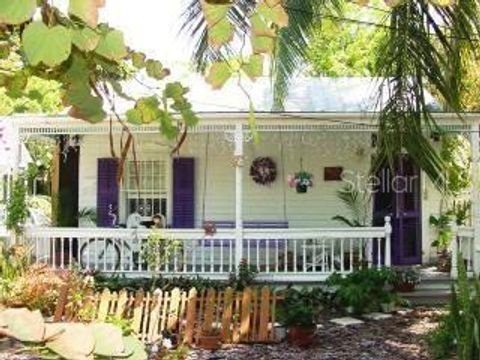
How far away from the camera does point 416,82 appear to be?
358 inches

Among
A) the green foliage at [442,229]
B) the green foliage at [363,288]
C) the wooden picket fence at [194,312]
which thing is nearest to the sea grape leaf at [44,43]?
the wooden picket fence at [194,312]

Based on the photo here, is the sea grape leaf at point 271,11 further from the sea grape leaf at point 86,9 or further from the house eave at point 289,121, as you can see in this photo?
the house eave at point 289,121

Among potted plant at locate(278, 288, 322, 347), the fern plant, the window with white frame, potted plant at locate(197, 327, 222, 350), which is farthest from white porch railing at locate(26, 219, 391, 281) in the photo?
potted plant at locate(197, 327, 222, 350)

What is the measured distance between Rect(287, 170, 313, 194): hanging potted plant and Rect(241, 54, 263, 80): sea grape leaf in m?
13.8

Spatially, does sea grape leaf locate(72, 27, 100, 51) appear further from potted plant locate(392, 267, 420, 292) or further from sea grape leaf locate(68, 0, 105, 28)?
potted plant locate(392, 267, 420, 292)

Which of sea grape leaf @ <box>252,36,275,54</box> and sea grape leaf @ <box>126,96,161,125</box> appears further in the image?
sea grape leaf @ <box>126,96,161,125</box>

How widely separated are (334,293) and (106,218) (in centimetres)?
558

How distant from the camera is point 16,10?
0.90 metres

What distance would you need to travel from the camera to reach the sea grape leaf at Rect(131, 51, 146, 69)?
169 centimetres

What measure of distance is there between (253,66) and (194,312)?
8948mm

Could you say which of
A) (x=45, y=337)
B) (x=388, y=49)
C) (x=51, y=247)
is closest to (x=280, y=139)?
(x=51, y=247)

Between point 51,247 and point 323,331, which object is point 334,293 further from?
point 51,247

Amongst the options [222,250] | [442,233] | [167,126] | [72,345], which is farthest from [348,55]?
[72,345]

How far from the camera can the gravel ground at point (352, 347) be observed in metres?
9.51
